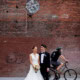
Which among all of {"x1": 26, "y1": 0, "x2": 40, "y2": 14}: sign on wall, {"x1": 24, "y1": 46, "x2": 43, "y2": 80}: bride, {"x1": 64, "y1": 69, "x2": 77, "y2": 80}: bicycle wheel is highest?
{"x1": 26, "y1": 0, "x2": 40, "y2": 14}: sign on wall

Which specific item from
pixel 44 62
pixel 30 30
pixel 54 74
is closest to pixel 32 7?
pixel 30 30

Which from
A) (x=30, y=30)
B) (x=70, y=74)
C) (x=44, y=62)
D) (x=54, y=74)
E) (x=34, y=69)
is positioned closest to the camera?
(x=34, y=69)

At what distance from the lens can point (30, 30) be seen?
50.8 feet

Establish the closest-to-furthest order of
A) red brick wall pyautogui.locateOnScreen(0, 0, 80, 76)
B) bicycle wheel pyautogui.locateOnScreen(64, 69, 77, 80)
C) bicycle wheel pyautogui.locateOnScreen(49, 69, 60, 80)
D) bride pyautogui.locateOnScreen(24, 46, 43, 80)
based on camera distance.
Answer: bride pyautogui.locateOnScreen(24, 46, 43, 80) → bicycle wheel pyautogui.locateOnScreen(49, 69, 60, 80) → bicycle wheel pyautogui.locateOnScreen(64, 69, 77, 80) → red brick wall pyautogui.locateOnScreen(0, 0, 80, 76)

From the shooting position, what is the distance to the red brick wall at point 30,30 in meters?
15.4

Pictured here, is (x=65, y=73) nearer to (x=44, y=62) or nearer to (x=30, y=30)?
(x=30, y=30)

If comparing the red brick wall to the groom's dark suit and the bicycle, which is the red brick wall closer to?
the bicycle

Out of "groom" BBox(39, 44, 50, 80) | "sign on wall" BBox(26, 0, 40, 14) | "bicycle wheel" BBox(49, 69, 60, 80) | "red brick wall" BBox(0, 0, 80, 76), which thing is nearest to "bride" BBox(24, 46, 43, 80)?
"groom" BBox(39, 44, 50, 80)

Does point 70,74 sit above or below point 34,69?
below

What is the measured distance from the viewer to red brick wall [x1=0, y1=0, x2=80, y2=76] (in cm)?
1545

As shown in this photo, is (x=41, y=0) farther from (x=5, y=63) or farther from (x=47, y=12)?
(x=5, y=63)

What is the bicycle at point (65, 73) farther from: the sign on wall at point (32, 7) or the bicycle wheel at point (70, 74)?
the sign on wall at point (32, 7)

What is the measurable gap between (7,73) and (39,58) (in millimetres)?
4403

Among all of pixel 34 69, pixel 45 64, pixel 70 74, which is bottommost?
pixel 70 74
